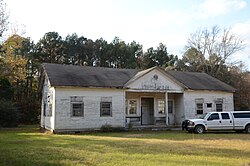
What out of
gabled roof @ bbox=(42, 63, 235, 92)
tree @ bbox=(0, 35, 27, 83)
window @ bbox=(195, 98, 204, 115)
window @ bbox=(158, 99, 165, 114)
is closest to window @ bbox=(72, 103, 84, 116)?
gabled roof @ bbox=(42, 63, 235, 92)

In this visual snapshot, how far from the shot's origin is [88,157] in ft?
37.9

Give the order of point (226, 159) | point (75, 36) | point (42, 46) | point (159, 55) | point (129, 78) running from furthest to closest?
point (159, 55) < point (75, 36) < point (42, 46) < point (129, 78) < point (226, 159)

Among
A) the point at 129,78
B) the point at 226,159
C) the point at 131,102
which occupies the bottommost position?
the point at 226,159

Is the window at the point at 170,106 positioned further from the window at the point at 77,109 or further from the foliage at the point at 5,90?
the foliage at the point at 5,90

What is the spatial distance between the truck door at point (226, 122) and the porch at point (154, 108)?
593cm

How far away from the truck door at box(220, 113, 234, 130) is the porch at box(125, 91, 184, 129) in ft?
19.5

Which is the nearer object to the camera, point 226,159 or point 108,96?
point 226,159

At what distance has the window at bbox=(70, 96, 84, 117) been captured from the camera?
25891 millimetres

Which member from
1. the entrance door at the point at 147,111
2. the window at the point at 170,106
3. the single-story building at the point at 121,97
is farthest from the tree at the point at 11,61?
the window at the point at 170,106

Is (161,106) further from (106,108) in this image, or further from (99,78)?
(99,78)

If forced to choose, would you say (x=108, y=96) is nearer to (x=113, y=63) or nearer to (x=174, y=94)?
(x=174, y=94)

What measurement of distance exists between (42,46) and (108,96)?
3118cm

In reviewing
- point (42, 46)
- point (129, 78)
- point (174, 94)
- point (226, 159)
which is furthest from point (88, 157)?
point (42, 46)

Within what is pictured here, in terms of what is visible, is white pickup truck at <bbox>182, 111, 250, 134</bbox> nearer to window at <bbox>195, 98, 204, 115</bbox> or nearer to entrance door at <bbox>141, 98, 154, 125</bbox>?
window at <bbox>195, 98, 204, 115</bbox>
